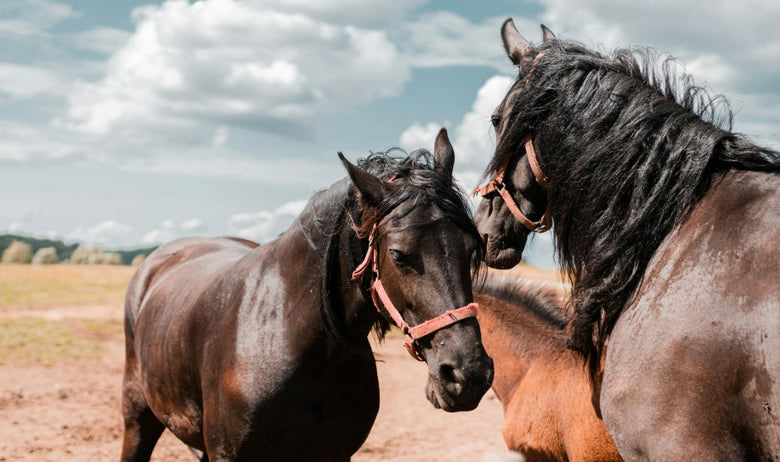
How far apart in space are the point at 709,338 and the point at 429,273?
1.09m

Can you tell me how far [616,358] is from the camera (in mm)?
2453

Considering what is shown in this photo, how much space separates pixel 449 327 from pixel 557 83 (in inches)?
47.6

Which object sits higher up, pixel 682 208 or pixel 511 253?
pixel 682 208

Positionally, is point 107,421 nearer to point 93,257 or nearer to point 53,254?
point 93,257

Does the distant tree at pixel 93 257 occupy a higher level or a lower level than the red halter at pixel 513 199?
lower

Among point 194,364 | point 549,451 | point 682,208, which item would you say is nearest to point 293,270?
point 194,364

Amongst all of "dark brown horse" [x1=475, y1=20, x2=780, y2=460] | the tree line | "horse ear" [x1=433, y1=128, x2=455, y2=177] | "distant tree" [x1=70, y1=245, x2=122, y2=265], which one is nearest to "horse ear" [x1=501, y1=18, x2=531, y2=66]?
"dark brown horse" [x1=475, y1=20, x2=780, y2=460]

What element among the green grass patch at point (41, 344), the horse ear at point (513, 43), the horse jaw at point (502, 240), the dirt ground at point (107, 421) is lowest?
the green grass patch at point (41, 344)

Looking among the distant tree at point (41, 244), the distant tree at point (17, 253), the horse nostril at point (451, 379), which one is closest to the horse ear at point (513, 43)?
the horse nostril at point (451, 379)

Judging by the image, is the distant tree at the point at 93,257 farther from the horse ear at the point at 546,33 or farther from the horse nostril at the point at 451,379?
the horse nostril at the point at 451,379

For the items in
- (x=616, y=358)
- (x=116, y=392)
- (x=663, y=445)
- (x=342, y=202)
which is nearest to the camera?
(x=663, y=445)

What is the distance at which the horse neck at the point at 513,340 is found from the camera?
493cm

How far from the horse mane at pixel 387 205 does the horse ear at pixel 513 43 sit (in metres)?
0.73

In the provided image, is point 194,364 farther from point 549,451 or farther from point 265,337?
point 549,451
